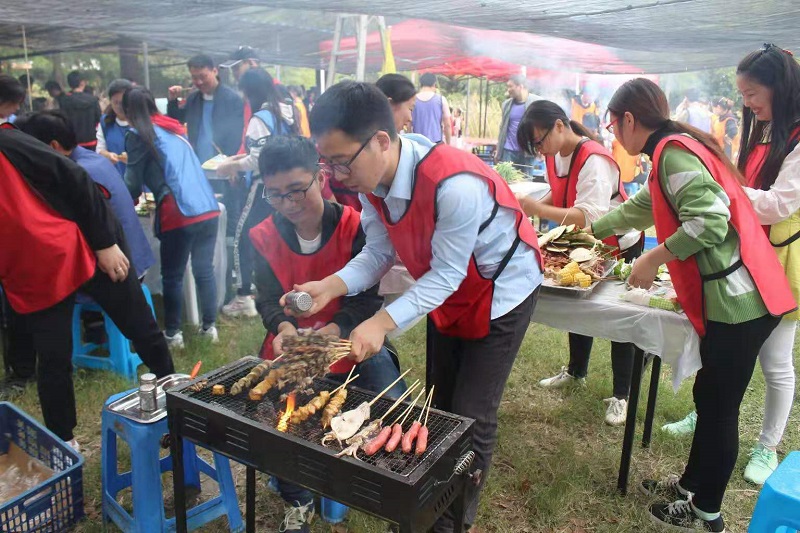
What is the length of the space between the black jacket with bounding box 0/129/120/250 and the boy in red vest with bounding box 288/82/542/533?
158cm

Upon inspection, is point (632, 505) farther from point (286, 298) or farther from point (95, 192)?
point (95, 192)

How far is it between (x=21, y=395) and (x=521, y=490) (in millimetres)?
3698

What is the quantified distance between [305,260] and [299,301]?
545 millimetres

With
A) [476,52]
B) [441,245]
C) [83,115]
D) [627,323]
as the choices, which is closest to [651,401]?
[627,323]

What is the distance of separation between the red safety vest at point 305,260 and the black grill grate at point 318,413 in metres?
0.48

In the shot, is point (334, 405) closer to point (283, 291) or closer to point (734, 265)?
point (283, 291)

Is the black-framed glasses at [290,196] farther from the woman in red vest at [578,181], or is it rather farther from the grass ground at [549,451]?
the woman in red vest at [578,181]

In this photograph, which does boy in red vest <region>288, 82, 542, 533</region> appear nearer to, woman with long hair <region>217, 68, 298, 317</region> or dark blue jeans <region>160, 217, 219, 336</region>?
woman with long hair <region>217, 68, 298, 317</region>

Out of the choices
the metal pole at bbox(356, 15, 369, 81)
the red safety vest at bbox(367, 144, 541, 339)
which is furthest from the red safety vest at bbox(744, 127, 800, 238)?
the metal pole at bbox(356, 15, 369, 81)

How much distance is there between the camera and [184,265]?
5.18 metres

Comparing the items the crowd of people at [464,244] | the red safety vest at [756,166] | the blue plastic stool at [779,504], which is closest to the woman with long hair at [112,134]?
the crowd of people at [464,244]

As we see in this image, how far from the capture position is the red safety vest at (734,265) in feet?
8.49

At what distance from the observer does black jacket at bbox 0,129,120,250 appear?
2.97 m

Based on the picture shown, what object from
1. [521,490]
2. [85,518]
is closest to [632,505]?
[521,490]
